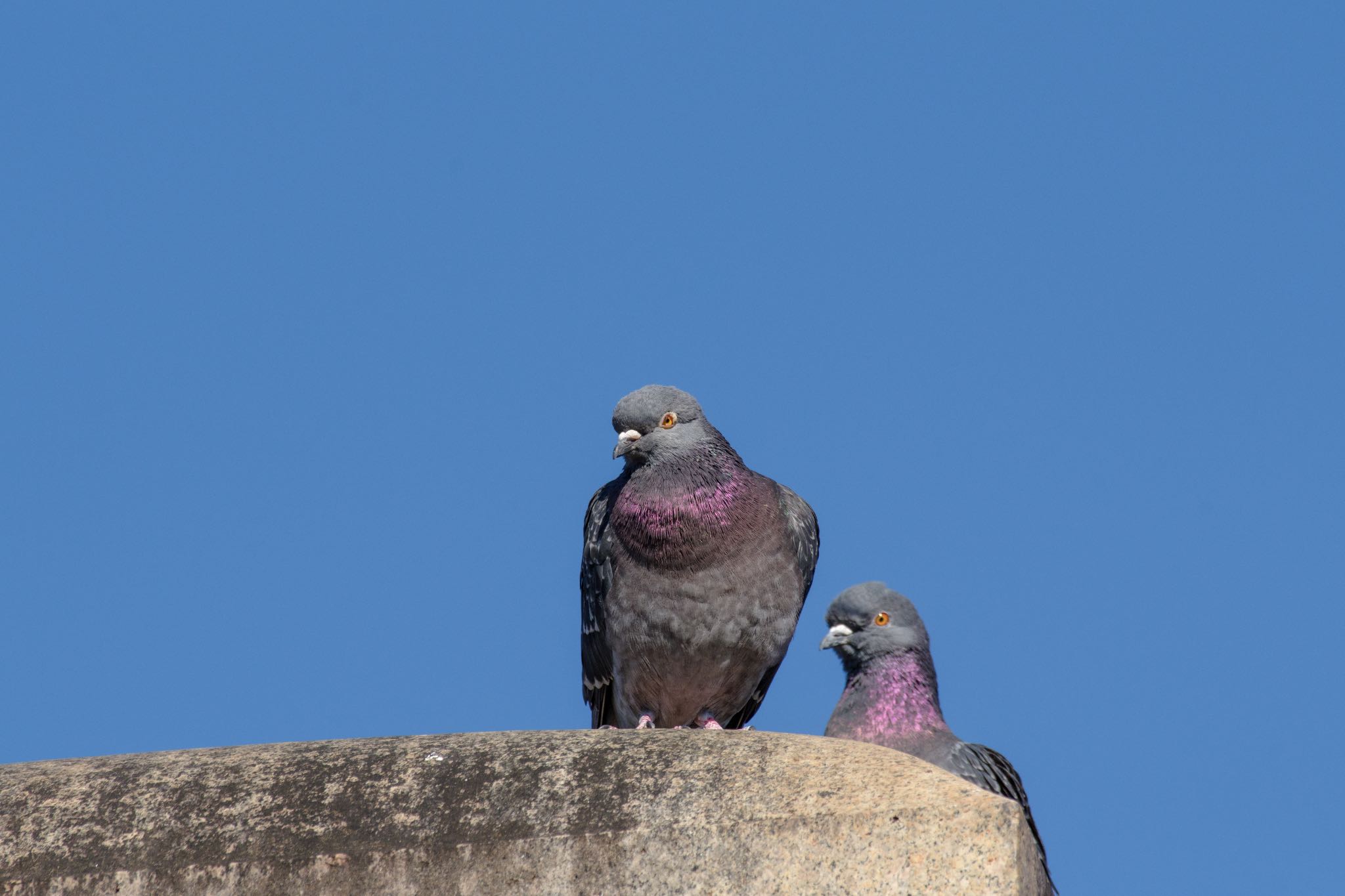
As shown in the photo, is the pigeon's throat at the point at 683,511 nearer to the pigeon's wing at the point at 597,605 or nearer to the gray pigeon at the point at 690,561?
the gray pigeon at the point at 690,561

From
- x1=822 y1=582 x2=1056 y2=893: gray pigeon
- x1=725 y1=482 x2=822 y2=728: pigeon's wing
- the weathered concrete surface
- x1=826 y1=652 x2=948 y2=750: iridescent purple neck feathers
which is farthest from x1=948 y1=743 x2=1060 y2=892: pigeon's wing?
the weathered concrete surface

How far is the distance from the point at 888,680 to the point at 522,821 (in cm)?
784

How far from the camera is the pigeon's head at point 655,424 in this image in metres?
11.3

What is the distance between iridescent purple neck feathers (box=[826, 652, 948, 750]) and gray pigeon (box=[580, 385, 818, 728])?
4.63 feet

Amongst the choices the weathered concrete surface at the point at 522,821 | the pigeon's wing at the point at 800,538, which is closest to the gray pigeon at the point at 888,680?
the pigeon's wing at the point at 800,538

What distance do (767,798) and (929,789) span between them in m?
0.52

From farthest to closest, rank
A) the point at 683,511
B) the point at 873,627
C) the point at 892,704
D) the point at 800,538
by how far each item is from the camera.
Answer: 1. the point at 873,627
2. the point at 892,704
3. the point at 800,538
4. the point at 683,511

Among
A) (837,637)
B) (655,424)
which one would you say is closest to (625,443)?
(655,424)

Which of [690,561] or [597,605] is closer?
[690,561]

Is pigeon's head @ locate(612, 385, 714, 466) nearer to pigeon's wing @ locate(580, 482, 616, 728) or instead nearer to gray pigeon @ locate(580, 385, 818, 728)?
gray pigeon @ locate(580, 385, 818, 728)

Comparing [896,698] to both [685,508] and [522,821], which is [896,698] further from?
[522,821]

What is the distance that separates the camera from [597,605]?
12.0 m

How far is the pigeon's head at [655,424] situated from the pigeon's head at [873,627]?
289cm

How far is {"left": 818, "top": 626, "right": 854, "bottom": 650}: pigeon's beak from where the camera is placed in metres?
13.7
